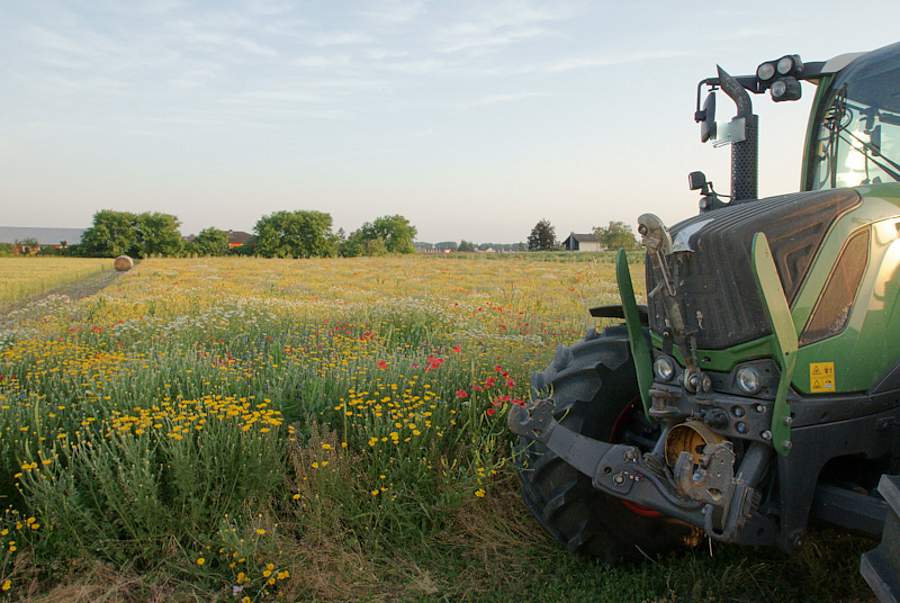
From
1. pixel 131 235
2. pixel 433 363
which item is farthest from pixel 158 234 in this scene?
pixel 433 363

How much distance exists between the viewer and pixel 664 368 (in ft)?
9.92

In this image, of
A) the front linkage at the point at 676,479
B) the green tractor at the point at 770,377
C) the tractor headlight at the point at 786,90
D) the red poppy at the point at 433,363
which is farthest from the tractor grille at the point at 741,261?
the red poppy at the point at 433,363

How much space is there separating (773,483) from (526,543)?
5.33ft

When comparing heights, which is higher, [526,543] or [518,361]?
[518,361]

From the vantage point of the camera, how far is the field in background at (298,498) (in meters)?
3.55

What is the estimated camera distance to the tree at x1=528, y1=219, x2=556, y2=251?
244 ft

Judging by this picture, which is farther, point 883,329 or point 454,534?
point 454,534

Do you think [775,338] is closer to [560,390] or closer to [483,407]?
[560,390]

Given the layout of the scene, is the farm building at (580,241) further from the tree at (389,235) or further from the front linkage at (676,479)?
the front linkage at (676,479)

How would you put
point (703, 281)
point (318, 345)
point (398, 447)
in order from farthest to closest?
point (318, 345) < point (398, 447) < point (703, 281)

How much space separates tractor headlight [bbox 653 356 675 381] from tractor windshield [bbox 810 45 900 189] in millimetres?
1641

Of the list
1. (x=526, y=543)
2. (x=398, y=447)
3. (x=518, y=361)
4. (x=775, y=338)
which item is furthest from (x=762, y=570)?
(x=518, y=361)

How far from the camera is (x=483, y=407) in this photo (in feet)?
16.1

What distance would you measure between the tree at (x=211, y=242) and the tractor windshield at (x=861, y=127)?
7337cm
